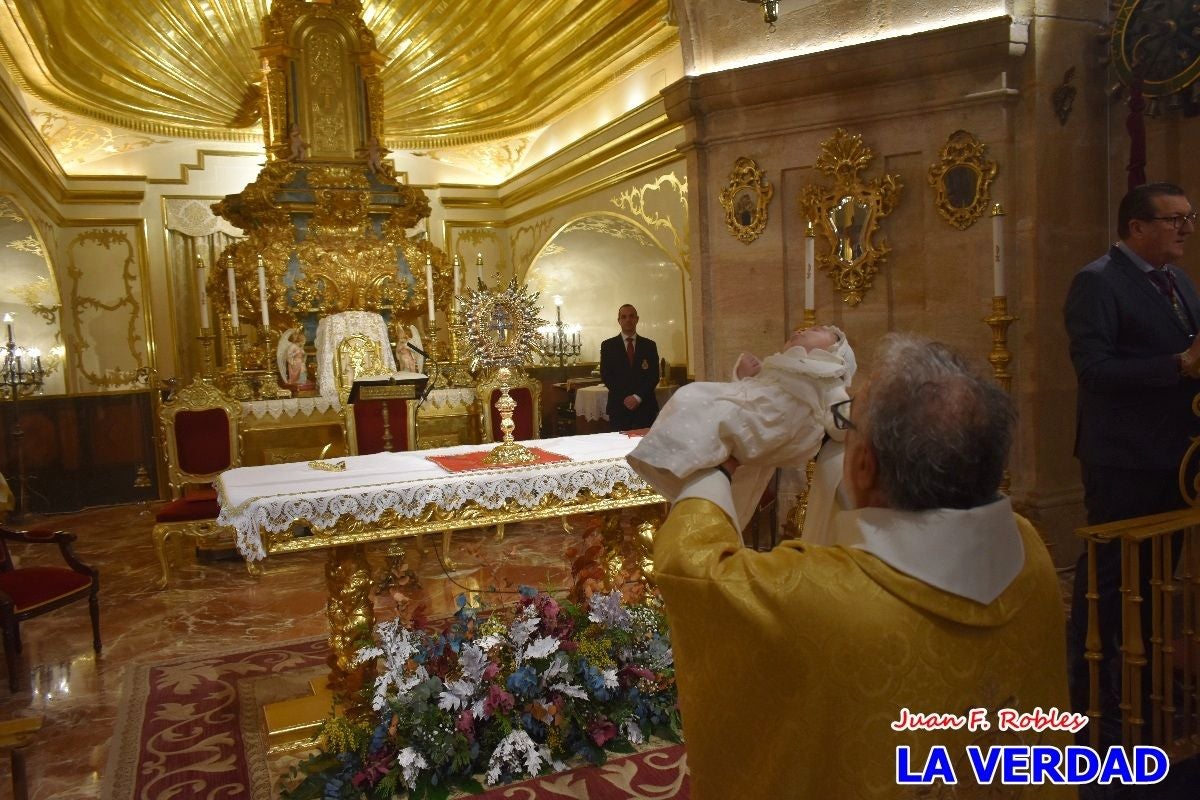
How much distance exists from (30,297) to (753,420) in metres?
10.6

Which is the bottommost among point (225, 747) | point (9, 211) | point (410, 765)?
point (225, 747)

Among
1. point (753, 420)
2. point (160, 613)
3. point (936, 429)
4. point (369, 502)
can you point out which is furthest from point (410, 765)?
point (160, 613)

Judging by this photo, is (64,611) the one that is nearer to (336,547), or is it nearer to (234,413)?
(234,413)

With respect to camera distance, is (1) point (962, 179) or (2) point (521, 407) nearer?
(1) point (962, 179)

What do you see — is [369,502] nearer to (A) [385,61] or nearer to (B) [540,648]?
(B) [540,648]

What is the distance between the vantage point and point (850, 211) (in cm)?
514

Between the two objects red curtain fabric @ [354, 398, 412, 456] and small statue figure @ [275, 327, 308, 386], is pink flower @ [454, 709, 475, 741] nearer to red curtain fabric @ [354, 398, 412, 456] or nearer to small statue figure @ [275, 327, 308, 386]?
red curtain fabric @ [354, 398, 412, 456]

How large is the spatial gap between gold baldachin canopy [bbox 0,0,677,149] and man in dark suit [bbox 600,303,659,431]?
11.4 ft

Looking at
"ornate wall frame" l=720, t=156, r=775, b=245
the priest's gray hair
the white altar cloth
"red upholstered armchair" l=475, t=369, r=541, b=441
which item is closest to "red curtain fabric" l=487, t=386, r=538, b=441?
"red upholstered armchair" l=475, t=369, r=541, b=441

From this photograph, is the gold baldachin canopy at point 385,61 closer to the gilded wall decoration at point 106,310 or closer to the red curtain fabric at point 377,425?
the gilded wall decoration at point 106,310

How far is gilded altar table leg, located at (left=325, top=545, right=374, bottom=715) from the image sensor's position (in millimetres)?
3494

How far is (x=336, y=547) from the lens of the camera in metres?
3.47

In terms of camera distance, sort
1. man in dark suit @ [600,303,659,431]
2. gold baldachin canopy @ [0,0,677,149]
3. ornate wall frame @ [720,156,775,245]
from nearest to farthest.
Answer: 1. ornate wall frame @ [720,156,775,245]
2. man in dark suit @ [600,303,659,431]
3. gold baldachin canopy @ [0,0,677,149]

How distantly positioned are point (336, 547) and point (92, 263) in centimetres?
921
